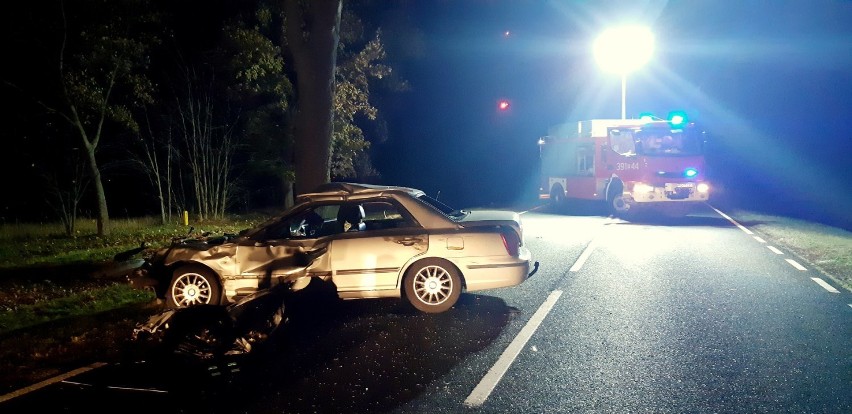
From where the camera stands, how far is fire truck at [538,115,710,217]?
20.4 meters

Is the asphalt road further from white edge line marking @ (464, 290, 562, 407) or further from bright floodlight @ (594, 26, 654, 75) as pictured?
bright floodlight @ (594, 26, 654, 75)

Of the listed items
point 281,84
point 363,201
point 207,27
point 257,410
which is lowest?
point 257,410

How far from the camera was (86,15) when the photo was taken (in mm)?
16422

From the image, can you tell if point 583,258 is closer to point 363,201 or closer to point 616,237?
point 616,237

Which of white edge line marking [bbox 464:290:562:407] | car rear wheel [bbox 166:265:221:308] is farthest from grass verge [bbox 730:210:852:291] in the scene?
car rear wheel [bbox 166:265:221:308]

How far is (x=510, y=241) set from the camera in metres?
7.96

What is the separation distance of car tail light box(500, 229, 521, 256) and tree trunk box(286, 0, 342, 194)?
6.68 metres

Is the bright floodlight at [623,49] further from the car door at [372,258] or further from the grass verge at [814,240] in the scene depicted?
the car door at [372,258]

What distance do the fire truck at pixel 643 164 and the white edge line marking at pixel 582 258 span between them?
6.88 metres

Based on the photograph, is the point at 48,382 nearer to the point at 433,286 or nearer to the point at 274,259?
the point at 274,259

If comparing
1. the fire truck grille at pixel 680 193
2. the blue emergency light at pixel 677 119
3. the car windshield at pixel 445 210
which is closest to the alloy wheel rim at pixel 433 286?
the car windshield at pixel 445 210

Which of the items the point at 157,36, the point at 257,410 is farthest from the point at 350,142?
the point at 257,410

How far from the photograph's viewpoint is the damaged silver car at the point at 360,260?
788cm

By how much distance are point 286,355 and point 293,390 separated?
1057mm
